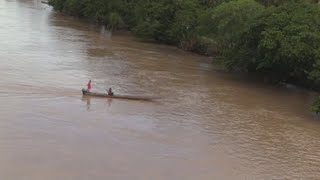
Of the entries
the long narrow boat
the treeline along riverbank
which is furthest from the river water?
the treeline along riverbank

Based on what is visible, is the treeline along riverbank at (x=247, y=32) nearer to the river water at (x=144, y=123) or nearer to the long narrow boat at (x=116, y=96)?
the river water at (x=144, y=123)

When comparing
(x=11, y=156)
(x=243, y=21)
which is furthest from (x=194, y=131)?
(x=243, y=21)

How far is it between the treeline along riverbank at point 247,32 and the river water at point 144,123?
1.63 meters

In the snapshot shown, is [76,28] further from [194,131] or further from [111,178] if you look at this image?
[111,178]

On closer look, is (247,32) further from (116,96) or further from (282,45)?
(116,96)

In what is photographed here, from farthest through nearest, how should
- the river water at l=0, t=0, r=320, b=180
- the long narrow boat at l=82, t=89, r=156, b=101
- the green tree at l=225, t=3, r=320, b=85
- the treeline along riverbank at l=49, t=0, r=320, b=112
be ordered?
the treeline along riverbank at l=49, t=0, r=320, b=112, the green tree at l=225, t=3, r=320, b=85, the long narrow boat at l=82, t=89, r=156, b=101, the river water at l=0, t=0, r=320, b=180

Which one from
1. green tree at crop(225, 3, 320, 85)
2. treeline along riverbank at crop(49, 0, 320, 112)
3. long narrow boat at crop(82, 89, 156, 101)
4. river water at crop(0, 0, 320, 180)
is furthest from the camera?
treeline along riverbank at crop(49, 0, 320, 112)

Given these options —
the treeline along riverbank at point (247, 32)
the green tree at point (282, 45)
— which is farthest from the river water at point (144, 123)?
the treeline along riverbank at point (247, 32)

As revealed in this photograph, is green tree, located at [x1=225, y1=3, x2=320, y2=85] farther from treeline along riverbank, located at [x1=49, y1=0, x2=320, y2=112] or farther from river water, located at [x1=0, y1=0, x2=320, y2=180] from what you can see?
river water, located at [x1=0, y1=0, x2=320, y2=180]

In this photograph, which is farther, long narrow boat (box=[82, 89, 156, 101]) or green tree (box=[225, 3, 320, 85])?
green tree (box=[225, 3, 320, 85])

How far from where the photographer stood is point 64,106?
87.5ft

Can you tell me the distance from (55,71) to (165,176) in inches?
693

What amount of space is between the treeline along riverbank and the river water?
64.2 inches

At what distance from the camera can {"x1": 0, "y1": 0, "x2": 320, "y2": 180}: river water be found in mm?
19828
